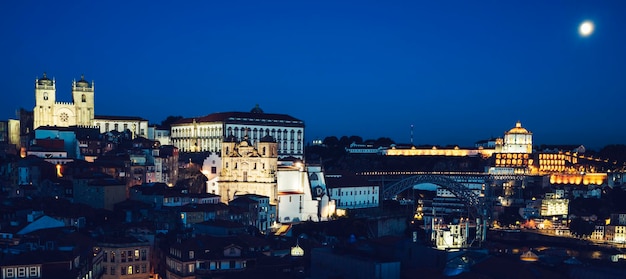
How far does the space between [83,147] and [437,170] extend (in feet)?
118

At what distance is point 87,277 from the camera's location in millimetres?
20875

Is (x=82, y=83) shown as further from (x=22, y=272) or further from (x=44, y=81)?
(x=22, y=272)

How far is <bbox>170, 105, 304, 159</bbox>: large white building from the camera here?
49.9m

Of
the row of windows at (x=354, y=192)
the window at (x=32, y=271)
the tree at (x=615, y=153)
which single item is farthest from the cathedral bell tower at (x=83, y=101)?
the tree at (x=615, y=153)

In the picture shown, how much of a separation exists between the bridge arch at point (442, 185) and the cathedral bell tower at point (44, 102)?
21.4 m

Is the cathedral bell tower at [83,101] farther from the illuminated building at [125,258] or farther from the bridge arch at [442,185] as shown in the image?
the illuminated building at [125,258]

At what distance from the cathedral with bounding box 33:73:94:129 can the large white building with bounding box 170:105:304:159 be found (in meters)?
7.53

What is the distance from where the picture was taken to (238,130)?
165 feet

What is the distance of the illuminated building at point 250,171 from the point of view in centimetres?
3653

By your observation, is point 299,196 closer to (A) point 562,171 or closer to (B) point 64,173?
(B) point 64,173

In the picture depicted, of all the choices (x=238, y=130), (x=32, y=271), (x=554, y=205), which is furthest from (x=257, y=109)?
(x=32, y=271)

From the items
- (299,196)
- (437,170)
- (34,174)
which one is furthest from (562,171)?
(34,174)

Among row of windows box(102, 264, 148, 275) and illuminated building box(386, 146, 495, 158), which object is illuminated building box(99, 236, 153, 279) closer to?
row of windows box(102, 264, 148, 275)

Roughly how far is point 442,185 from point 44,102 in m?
26.3
